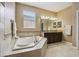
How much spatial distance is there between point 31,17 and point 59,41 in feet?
8.32

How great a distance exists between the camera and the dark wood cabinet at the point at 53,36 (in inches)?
217

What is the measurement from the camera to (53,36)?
5730mm

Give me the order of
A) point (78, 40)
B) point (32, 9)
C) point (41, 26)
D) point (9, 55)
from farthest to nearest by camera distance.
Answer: point (41, 26) → point (32, 9) → point (78, 40) → point (9, 55)

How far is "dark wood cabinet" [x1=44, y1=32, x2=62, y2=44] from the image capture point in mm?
5500

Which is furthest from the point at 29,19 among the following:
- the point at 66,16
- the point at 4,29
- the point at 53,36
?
the point at 4,29

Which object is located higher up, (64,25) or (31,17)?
(31,17)

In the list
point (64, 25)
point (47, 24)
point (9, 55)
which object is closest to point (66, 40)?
point (64, 25)

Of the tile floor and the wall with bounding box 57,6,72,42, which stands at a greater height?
the wall with bounding box 57,6,72,42

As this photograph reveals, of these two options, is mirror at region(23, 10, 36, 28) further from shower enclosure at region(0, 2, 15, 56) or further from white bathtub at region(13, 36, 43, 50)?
shower enclosure at region(0, 2, 15, 56)

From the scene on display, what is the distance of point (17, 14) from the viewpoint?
15.5ft

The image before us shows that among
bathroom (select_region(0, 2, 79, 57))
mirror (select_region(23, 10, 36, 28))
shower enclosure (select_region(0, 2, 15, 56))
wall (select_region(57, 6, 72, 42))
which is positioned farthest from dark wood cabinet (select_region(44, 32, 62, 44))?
shower enclosure (select_region(0, 2, 15, 56))

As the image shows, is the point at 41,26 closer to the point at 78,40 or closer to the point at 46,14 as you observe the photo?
the point at 46,14

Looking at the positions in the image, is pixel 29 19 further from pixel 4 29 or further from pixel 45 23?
pixel 4 29

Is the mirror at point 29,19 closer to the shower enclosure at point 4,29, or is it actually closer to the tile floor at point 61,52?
the tile floor at point 61,52
